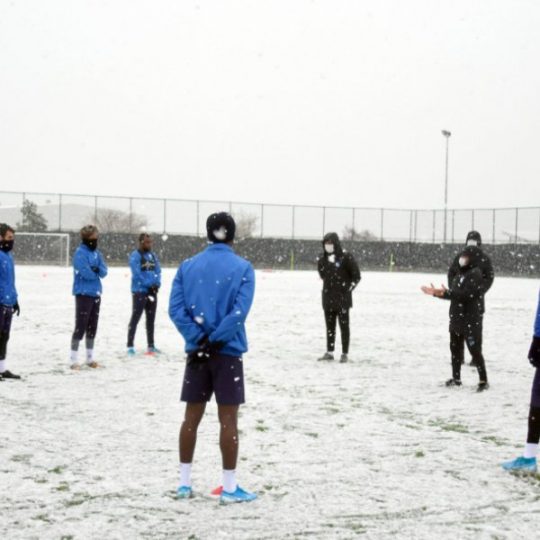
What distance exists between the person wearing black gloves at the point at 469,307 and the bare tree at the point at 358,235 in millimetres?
45719

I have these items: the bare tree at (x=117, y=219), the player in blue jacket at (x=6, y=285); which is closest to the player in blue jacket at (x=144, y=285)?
the player in blue jacket at (x=6, y=285)

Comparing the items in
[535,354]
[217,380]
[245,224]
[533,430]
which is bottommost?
[533,430]

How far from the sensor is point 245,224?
5419cm

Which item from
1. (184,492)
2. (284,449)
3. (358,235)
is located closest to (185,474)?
(184,492)

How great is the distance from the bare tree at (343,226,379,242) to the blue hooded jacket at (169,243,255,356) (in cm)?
5004

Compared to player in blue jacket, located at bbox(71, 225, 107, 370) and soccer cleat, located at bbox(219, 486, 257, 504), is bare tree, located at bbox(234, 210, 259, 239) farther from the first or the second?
soccer cleat, located at bbox(219, 486, 257, 504)

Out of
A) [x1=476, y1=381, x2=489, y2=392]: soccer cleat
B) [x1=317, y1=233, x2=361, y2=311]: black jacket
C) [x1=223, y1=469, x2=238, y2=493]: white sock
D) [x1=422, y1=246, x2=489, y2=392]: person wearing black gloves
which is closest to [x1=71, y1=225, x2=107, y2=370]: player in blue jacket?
[x1=317, y1=233, x2=361, y2=311]: black jacket

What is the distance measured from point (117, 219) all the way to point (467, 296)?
4651 centimetres

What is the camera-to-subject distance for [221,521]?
4.48m

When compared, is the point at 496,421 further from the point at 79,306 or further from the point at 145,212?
the point at 145,212

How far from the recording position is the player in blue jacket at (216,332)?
4707 millimetres

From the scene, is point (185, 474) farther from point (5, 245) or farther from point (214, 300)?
point (5, 245)

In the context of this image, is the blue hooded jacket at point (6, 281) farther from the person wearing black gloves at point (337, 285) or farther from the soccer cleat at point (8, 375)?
the person wearing black gloves at point (337, 285)

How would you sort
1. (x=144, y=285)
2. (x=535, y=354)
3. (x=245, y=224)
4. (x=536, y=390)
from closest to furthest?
1. (x=535, y=354)
2. (x=536, y=390)
3. (x=144, y=285)
4. (x=245, y=224)
